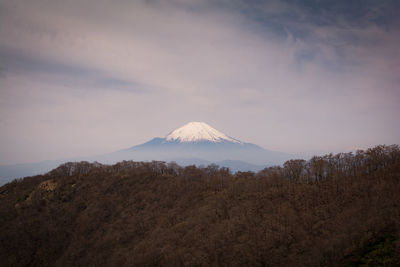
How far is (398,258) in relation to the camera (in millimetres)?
16750

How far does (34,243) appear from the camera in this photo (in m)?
52.7

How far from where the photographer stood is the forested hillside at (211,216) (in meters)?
29.8

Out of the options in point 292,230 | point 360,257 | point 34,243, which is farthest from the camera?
point 34,243

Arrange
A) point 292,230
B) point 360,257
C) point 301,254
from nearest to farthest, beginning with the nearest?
point 360,257 → point 301,254 → point 292,230

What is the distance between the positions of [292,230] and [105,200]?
60154 mm

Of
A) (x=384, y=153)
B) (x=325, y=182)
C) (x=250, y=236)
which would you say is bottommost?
(x=250, y=236)

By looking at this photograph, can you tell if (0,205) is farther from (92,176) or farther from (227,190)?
(227,190)

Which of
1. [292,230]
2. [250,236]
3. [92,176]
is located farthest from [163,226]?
[92,176]

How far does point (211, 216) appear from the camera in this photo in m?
50.0

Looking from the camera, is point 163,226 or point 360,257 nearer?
point 360,257

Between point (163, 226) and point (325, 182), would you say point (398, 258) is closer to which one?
point (325, 182)

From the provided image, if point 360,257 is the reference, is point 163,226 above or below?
below

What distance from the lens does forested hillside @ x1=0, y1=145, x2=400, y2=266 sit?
29.8 metres

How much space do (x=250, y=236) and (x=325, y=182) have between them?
29.6m
